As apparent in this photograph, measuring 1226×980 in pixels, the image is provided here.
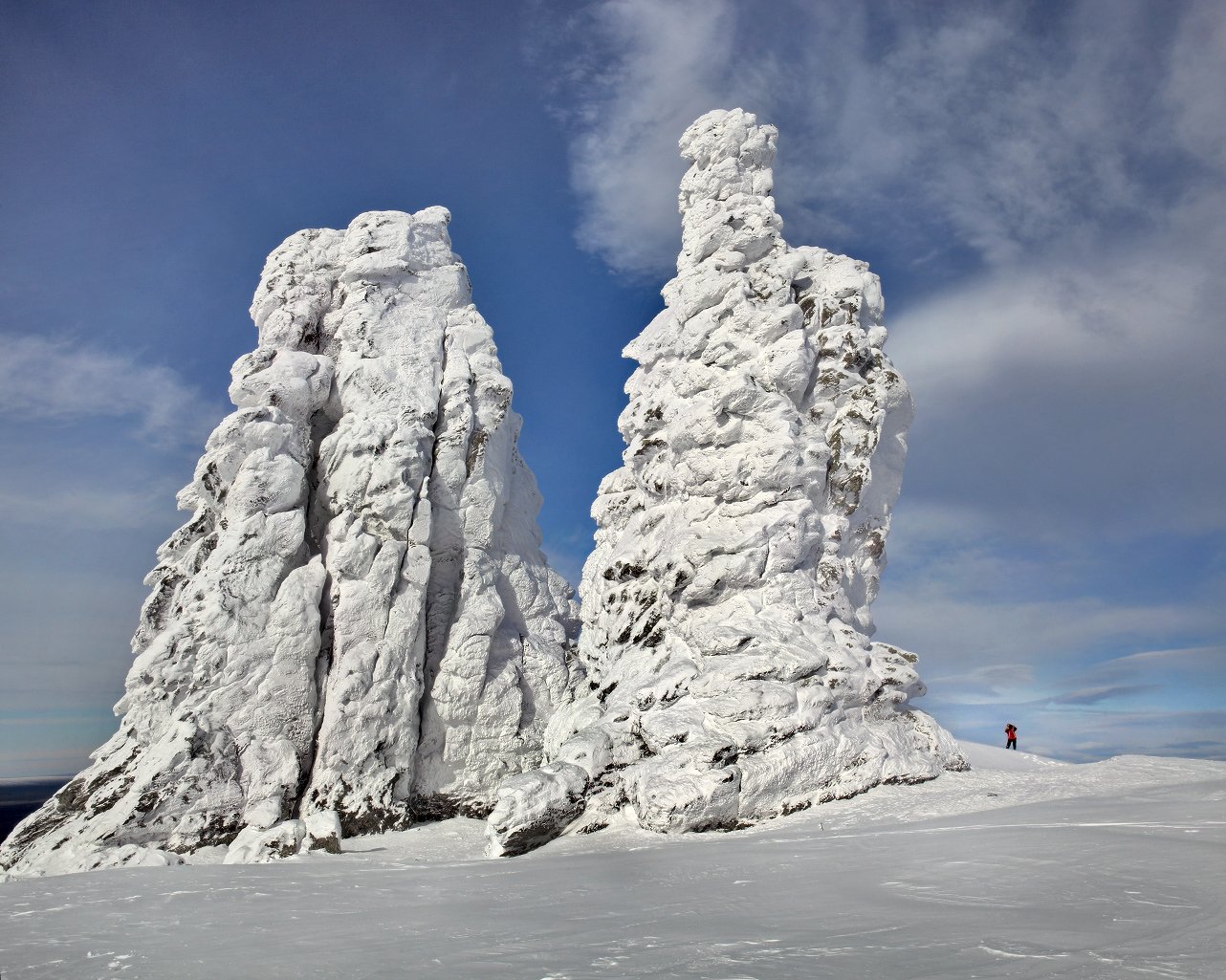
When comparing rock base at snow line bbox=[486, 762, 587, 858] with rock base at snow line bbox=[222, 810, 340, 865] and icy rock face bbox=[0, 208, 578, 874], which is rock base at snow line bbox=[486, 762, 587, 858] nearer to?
rock base at snow line bbox=[222, 810, 340, 865]

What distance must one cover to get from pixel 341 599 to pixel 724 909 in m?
14.5

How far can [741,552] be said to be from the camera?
58.9 ft

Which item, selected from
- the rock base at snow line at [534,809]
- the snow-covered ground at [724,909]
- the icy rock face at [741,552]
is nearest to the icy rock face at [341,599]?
the icy rock face at [741,552]

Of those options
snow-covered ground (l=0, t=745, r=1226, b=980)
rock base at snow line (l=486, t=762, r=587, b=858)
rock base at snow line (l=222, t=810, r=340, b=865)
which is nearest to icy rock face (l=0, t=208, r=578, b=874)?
rock base at snow line (l=222, t=810, r=340, b=865)

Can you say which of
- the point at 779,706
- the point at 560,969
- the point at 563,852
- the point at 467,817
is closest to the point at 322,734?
the point at 467,817

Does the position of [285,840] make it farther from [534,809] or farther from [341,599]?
[341,599]

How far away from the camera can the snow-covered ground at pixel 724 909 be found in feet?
17.0

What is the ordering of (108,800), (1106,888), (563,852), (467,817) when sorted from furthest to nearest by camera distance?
(467,817) < (108,800) < (563,852) < (1106,888)

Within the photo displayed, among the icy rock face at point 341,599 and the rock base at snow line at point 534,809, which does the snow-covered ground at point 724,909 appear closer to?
the rock base at snow line at point 534,809

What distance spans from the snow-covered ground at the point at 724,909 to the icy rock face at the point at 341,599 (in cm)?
648

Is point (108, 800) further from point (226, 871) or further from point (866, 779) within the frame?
point (866, 779)

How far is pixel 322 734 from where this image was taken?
61.2 ft

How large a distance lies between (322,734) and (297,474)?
5.93 m

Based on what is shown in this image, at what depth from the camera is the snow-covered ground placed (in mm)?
5184
